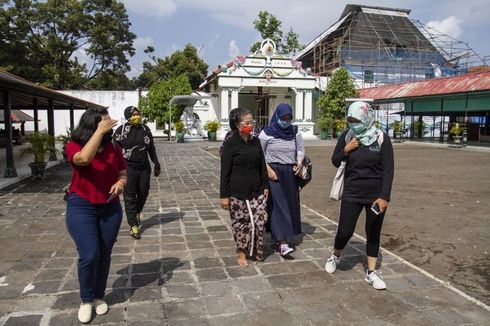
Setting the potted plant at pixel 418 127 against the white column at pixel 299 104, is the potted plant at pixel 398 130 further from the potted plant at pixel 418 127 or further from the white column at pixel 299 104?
the white column at pixel 299 104

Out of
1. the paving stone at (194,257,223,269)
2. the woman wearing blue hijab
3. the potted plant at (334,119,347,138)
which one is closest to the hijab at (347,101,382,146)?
the woman wearing blue hijab

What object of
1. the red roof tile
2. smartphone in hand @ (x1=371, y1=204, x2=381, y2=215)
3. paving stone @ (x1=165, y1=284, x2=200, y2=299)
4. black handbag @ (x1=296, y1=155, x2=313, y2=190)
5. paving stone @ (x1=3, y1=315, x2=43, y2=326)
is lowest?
paving stone @ (x1=3, y1=315, x2=43, y2=326)

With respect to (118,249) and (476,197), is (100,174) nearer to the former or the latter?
(118,249)

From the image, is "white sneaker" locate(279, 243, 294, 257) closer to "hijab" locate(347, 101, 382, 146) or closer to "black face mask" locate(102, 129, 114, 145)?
"hijab" locate(347, 101, 382, 146)

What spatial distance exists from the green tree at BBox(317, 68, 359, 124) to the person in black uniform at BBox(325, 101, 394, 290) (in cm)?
2629

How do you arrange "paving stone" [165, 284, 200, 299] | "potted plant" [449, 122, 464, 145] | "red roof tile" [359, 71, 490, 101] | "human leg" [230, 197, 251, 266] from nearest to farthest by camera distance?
"paving stone" [165, 284, 200, 299] < "human leg" [230, 197, 251, 266] < "red roof tile" [359, 71, 490, 101] < "potted plant" [449, 122, 464, 145]

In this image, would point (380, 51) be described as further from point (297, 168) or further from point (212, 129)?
point (297, 168)

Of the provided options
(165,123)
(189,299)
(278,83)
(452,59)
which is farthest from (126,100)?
(189,299)

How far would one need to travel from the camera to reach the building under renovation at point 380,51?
36406 mm

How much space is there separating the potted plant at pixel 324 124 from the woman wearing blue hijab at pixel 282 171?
25.7m

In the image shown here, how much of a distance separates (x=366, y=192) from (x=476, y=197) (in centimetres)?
576

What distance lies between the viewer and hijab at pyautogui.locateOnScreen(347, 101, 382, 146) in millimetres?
3516

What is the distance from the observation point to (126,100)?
107ft

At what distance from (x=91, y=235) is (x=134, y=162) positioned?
2.44m
